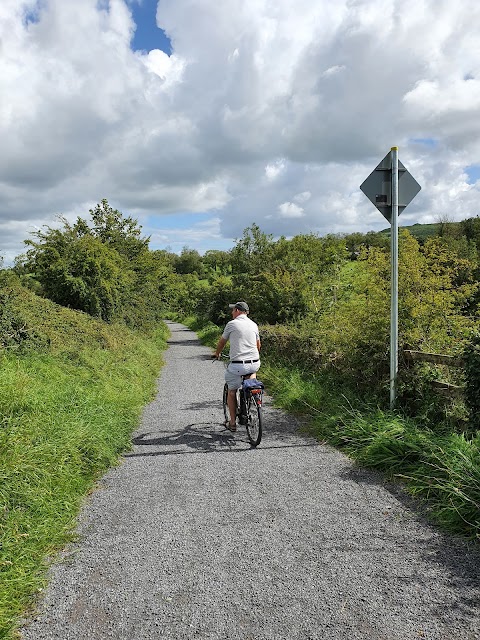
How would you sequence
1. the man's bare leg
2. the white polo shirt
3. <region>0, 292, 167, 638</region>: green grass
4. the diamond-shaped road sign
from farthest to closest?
the man's bare leg → the white polo shirt → the diamond-shaped road sign → <region>0, 292, 167, 638</region>: green grass

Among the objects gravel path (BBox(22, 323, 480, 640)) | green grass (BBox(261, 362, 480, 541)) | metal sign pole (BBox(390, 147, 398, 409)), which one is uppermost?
metal sign pole (BBox(390, 147, 398, 409))

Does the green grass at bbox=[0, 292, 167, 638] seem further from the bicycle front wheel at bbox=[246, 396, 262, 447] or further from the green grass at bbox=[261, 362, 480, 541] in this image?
the green grass at bbox=[261, 362, 480, 541]

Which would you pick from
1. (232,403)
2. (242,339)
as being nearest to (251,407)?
(232,403)

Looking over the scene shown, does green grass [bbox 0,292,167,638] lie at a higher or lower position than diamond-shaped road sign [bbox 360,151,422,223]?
lower

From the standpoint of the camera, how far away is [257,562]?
11.7 feet

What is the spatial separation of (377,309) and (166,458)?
3.93 m

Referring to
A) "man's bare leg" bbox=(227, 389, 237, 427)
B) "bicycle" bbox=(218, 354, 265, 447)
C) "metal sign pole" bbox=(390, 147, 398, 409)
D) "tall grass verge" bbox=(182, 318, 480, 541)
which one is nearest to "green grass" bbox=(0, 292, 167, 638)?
"man's bare leg" bbox=(227, 389, 237, 427)

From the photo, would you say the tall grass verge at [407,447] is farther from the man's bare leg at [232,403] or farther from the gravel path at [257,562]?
the man's bare leg at [232,403]

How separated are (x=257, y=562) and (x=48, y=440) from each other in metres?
3.11

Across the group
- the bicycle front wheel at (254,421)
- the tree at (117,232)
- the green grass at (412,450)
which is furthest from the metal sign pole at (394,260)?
the tree at (117,232)

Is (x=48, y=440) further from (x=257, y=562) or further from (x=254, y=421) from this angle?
(x=257, y=562)

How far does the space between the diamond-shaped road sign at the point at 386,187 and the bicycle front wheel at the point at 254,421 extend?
3.19 m

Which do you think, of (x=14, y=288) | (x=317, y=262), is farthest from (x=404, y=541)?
(x=317, y=262)

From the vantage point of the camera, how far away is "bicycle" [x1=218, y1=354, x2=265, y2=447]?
21.6 feet
